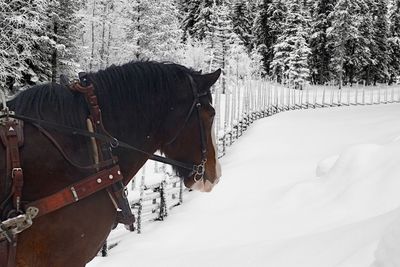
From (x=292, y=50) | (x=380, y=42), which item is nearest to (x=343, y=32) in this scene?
(x=292, y=50)

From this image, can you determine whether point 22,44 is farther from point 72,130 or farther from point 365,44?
point 365,44

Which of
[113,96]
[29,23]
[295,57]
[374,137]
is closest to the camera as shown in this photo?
[113,96]

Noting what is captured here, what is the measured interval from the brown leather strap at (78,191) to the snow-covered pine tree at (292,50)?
45968 millimetres

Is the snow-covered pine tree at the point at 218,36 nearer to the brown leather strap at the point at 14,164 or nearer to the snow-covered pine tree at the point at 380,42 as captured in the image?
the snow-covered pine tree at the point at 380,42

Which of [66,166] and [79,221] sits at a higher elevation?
[66,166]

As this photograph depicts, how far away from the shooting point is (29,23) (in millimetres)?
20922

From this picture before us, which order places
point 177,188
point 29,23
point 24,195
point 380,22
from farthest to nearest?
point 380,22 < point 29,23 < point 177,188 < point 24,195

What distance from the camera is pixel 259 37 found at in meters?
58.4

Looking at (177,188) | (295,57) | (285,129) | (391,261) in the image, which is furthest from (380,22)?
(391,261)

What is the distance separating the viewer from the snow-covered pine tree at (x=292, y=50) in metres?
48.7

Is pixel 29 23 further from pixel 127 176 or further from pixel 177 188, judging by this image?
pixel 127 176

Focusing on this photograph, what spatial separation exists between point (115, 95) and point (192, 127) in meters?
0.62

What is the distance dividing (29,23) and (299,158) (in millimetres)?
14072

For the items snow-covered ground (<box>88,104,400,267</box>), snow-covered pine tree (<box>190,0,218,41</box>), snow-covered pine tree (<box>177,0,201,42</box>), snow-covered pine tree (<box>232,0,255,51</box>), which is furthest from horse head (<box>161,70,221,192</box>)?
snow-covered pine tree (<box>232,0,255,51</box>)
